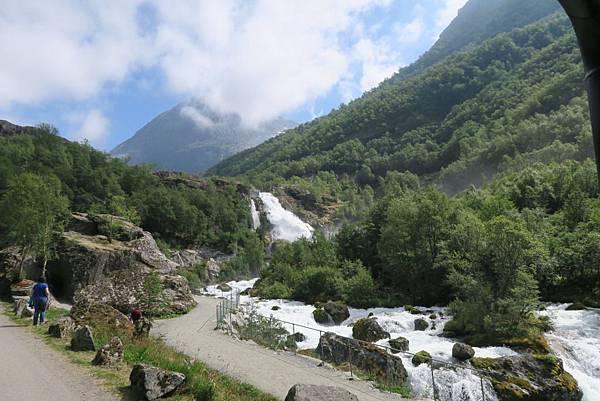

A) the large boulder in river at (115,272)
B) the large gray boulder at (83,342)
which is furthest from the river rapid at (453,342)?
the large gray boulder at (83,342)

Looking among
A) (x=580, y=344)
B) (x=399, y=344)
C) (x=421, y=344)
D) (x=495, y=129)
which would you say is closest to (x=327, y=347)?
(x=399, y=344)

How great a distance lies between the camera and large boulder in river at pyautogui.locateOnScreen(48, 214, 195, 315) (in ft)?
87.3

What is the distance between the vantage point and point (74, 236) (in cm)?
3262

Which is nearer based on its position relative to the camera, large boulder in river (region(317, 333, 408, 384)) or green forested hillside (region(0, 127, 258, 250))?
large boulder in river (region(317, 333, 408, 384))

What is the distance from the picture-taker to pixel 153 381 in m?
9.08

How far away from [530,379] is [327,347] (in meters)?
8.20

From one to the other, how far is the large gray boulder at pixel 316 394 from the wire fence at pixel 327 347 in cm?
478

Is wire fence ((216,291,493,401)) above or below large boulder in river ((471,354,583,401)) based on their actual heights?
above

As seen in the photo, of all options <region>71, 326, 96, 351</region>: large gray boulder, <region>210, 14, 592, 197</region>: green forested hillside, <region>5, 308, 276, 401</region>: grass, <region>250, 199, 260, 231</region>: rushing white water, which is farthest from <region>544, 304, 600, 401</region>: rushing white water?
<region>250, 199, 260, 231</region>: rushing white water

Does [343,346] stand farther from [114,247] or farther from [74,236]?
[74,236]

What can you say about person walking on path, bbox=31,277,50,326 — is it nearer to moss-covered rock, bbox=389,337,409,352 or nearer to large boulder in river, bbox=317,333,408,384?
large boulder in river, bbox=317,333,408,384

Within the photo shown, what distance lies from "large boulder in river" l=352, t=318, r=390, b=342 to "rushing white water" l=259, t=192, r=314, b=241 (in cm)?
7760

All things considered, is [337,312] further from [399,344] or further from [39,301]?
[39,301]

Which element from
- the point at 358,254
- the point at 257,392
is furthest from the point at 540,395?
the point at 358,254
